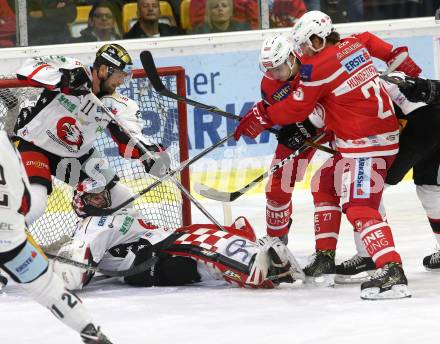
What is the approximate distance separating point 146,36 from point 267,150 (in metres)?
1.07

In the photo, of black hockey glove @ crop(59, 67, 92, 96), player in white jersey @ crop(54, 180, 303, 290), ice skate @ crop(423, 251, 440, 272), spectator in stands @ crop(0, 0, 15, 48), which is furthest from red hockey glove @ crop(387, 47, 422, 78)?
spectator in stands @ crop(0, 0, 15, 48)

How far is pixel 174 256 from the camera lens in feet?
16.8

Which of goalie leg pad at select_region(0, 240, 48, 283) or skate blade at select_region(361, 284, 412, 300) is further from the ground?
goalie leg pad at select_region(0, 240, 48, 283)

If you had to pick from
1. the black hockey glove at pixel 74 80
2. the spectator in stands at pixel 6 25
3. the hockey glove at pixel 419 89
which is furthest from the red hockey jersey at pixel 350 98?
the spectator in stands at pixel 6 25

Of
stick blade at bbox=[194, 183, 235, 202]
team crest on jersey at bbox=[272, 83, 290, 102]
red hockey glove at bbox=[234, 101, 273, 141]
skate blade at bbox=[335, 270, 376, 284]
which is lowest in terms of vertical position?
skate blade at bbox=[335, 270, 376, 284]

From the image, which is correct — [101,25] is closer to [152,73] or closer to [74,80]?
[152,73]

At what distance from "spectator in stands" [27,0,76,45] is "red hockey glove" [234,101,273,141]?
7.49ft

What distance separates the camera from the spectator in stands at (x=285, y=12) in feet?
25.0

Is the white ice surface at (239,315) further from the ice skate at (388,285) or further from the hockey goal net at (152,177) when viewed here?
the hockey goal net at (152,177)

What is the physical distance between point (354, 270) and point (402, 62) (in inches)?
37.8

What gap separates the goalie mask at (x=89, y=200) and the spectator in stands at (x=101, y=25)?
88.2 inches

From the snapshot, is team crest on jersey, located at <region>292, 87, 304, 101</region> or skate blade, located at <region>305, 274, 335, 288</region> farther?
skate blade, located at <region>305, 274, 335, 288</region>

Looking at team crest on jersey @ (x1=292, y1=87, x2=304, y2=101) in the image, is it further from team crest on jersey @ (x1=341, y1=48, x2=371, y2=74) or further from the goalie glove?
the goalie glove

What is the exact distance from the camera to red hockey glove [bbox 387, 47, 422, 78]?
204 inches
